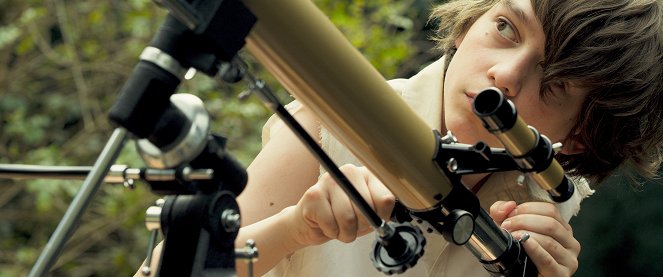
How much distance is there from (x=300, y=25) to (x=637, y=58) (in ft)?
3.22

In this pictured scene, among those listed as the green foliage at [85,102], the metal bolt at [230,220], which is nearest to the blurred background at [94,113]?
the green foliage at [85,102]

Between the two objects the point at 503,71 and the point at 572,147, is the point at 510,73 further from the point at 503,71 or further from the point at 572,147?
the point at 572,147

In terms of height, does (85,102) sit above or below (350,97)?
below

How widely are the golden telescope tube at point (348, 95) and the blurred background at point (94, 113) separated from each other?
2.38m

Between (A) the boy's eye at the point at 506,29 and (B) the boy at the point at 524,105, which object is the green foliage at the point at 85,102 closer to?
(B) the boy at the point at 524,105

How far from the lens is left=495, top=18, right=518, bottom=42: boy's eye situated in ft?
5.25

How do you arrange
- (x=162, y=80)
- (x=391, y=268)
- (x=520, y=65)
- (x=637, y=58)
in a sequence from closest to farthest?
(x=162, y=80) < (x=391, y=268) < (x=520, y=65) < (x=637, y=58)

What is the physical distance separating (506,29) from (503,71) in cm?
11

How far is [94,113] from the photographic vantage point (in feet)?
12.5

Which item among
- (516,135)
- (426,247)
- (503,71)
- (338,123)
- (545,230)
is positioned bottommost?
(426,247)

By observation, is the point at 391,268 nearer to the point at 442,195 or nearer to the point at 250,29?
the point at 442,195

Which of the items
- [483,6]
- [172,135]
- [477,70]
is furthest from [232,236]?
[483,6]

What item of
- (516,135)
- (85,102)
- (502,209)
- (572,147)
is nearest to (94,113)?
(85,102)

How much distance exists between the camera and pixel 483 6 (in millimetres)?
1786
